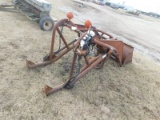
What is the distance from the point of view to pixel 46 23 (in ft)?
23.1

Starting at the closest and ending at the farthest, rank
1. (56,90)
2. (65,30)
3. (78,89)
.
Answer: (56,90), (78,89), (65,30)

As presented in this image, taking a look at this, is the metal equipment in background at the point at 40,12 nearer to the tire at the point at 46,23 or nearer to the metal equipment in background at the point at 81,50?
the tire at the point at 46,23

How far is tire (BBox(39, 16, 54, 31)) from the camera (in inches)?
268

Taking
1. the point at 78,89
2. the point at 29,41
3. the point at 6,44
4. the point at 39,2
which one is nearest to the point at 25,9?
the point at 39,2

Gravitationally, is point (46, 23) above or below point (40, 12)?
below

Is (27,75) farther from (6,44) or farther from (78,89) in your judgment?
(6,44)

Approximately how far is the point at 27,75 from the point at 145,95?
2.93m

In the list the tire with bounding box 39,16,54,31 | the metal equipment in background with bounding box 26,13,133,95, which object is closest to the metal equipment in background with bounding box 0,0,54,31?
the tire with bounding box 39,16,54,31

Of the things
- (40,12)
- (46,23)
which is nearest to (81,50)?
(46,23)

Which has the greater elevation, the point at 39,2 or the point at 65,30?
the point at 39,2

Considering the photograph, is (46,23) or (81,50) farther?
(46,23)

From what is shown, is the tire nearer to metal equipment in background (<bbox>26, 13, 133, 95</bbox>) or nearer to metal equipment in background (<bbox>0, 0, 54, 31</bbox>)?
metal equipment in background (<bbox>0, 0, 54, 31</bbox>)

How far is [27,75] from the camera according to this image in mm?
4027

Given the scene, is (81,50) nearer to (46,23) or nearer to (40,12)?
(46,23)
